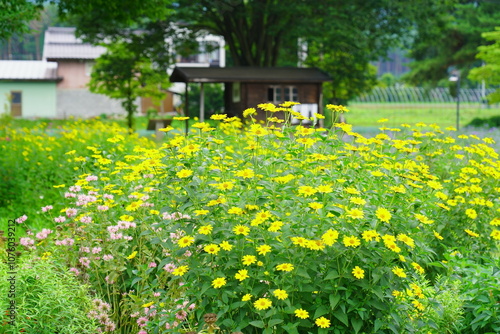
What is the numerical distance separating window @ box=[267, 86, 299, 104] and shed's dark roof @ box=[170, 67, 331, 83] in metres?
0.67

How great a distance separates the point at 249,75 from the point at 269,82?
1.30 meters

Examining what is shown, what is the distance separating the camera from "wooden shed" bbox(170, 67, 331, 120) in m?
23.6

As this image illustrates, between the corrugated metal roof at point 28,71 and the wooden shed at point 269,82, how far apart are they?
21316 millimetres

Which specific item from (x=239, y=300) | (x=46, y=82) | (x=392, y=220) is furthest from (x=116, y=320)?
(x=46, y=82)

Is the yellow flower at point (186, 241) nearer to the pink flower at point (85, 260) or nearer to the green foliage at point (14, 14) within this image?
the pink flower at point (85, 260)

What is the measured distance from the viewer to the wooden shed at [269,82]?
23.6m

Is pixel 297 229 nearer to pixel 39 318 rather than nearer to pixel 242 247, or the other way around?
pixel 242 247

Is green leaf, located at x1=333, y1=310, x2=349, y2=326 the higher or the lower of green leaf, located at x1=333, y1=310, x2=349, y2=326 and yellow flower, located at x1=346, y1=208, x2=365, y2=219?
the lower

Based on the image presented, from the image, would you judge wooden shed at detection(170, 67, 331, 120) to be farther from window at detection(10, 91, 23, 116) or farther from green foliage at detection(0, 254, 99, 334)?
window at detection(10, 91, 23, 116)

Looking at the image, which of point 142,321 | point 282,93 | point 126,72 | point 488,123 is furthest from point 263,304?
point 488,123

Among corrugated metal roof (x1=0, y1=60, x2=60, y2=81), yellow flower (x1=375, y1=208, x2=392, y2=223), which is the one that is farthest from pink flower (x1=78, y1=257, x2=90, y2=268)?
corrugated metal roof (x1=0, y1=60, x2=60, y2=81)

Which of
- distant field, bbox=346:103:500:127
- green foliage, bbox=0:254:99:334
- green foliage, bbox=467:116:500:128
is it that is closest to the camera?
green foliage, bbox=0:254:99:334

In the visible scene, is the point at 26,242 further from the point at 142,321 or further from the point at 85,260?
the point at 142,321

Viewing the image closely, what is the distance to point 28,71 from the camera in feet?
145
